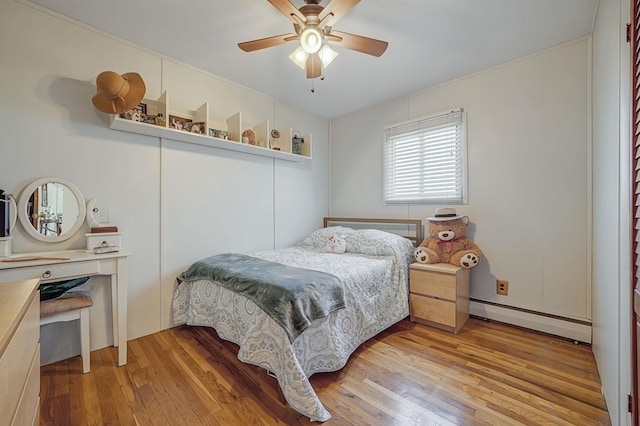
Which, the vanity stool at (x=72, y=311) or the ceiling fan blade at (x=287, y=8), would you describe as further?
the vanity stool at (x=72, y=311)

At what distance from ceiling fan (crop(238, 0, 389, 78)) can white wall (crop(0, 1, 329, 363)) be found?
1.18m

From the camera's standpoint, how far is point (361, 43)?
1.75 m

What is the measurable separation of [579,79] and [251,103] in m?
3.03

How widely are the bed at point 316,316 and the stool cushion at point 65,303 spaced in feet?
2.39

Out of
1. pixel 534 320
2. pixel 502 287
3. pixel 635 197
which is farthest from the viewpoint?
pixel 502 287

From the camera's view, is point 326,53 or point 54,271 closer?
point 54,271

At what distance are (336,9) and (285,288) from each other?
1.66 m

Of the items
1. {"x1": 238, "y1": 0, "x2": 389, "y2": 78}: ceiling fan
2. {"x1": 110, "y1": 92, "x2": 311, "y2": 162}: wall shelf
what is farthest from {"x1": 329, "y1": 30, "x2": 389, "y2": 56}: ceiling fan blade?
{"x1": 110, "y1": 92, "x2": 311, "y2": 162}: wall shelf

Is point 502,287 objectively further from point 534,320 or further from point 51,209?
point 51,209

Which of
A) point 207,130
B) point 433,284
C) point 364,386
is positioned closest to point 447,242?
point 433,284

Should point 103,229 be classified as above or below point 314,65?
below

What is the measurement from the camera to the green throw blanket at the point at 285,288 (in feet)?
5.03

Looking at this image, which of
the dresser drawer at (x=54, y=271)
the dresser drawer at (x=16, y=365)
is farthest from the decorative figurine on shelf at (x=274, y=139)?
the dresser drawer at (x=16, y=365)

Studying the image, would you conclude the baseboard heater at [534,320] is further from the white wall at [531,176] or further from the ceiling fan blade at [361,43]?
the ceiling fan blade at [361,43]
